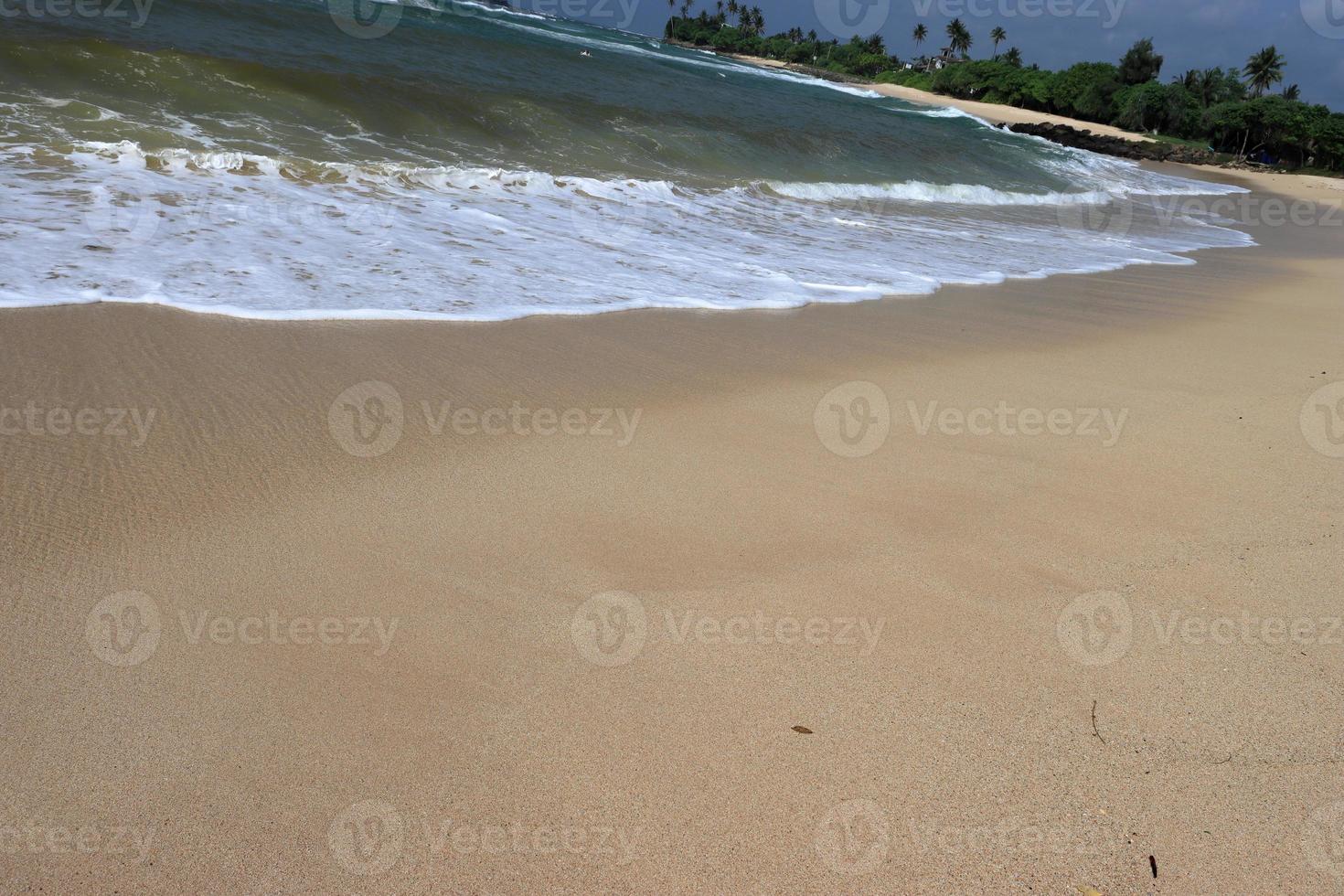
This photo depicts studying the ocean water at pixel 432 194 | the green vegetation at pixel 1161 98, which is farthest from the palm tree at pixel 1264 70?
the ocean water at pixel 432 194

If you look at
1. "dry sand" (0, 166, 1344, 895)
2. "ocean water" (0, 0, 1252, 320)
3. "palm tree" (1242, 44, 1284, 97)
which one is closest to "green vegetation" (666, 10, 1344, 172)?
"palm tree" (1242, 44, 1284, 97)

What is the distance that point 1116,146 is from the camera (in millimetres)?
44188

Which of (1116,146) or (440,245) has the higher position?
(1116,146)

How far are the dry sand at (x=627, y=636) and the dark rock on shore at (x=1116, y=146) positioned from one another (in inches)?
1814

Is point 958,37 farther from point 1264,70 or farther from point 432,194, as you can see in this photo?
point 432,194

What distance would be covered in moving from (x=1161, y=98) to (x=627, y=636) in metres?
71.0

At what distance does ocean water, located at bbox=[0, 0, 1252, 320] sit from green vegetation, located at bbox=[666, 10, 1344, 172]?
45737 mm

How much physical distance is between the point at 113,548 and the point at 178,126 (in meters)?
7.97

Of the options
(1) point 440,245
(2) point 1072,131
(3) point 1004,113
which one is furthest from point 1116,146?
(1) point 440,245

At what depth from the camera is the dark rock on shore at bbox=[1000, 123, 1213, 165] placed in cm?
4353

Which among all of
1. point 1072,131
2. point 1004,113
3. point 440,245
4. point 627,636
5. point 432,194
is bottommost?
point 627,636

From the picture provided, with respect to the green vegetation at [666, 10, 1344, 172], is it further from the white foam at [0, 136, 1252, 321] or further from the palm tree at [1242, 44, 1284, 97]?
the white foam at [0, 136, 1252, 321]

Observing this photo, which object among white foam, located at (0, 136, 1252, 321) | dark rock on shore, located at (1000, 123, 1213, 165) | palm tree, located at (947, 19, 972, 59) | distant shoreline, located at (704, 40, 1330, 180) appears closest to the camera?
white foam, located at (0, 136, 1252, 321)

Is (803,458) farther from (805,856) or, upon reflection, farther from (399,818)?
(399,818)
